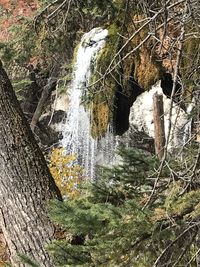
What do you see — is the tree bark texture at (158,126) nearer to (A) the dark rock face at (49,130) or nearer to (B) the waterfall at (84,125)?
(B) the waterfall at (84,125)

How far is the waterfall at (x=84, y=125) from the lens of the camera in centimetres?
957

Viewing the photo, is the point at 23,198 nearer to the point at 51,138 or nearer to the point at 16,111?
the point at 16,111

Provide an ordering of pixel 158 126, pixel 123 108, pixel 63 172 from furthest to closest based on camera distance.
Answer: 1. pixel 123 108
2. pixel 63 172
3. pixel 158 126

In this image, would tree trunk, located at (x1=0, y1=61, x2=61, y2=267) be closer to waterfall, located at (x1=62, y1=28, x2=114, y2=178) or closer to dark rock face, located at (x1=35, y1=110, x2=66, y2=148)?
waterfall, located at (x1=62, y1=28, x2=114, y2=178)

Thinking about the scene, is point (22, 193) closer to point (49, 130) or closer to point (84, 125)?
point (84, 125)

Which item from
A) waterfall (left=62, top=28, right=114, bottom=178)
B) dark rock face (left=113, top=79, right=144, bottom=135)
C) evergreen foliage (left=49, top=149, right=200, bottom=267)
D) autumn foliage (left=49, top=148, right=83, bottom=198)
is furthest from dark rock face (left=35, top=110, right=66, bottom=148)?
evergreen foliage (left=49, top=149, right=200, bottom=267)

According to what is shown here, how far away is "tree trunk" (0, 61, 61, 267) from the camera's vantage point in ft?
10.1

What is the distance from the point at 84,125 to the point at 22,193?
724 centimetres

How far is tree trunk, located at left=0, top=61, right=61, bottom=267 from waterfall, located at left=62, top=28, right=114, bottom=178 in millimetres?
6055

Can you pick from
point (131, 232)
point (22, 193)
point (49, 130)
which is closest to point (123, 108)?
point (49, 130)

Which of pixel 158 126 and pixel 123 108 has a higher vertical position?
pixel 123 108

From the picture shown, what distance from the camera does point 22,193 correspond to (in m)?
3.12

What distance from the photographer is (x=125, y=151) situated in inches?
125

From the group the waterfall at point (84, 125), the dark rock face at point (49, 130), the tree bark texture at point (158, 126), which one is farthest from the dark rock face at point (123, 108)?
the dark rock face at point (49, 130)
